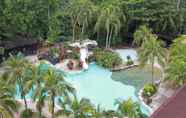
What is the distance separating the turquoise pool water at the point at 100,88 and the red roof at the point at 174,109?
13.8 m

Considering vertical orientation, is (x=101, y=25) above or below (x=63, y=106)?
above

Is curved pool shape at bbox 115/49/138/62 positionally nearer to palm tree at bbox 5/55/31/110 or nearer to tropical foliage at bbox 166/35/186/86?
tropical foliage at bbox 166/35/186/86

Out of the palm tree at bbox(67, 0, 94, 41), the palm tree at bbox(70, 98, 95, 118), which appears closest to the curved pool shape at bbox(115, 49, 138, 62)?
the palm tree at bbox(67, 0, 94, 41)

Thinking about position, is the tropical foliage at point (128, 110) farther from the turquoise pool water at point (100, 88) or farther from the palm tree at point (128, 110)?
the turquoise pool water at point (100, 88)

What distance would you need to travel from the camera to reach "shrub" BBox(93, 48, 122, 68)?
40812 mm

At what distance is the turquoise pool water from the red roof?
544 inches

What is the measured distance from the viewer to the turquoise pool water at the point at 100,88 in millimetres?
34159

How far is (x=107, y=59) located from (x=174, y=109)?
22939 mm

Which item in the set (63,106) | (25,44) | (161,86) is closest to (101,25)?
(25,44)

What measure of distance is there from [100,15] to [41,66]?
15801 millimetres

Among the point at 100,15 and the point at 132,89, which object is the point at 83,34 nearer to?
the point at 100,15

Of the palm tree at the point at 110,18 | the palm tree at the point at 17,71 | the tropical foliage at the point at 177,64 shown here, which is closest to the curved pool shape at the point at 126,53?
the palm tree at the point at 110,18

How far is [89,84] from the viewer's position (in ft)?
123

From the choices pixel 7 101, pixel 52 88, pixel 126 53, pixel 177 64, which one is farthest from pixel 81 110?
pixel 126 53
